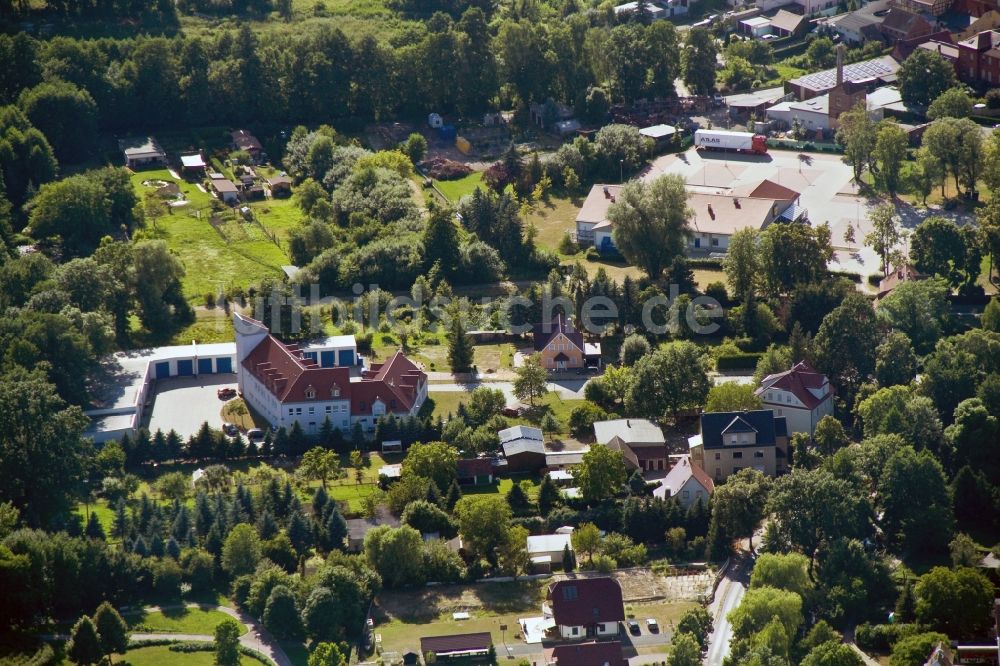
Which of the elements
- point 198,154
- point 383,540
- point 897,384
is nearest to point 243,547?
point 383,540

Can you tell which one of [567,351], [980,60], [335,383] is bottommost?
[567,351]

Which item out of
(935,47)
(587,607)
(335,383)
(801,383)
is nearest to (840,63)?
(935,47)

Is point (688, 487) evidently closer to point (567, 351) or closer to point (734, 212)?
point (567, 351)

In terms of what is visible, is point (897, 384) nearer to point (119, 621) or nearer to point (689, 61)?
point (119, 621)

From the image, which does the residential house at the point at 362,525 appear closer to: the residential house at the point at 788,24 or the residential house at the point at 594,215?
the residential house at the point at 594,215

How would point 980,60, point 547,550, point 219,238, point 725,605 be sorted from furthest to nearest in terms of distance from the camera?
point 980,60 → point 219,238 → point 547,550 → point 725,605

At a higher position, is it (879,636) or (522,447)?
(522,447)

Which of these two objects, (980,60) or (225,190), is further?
(980,60)

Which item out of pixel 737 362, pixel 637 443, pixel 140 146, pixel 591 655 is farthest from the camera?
pixel 140 146
